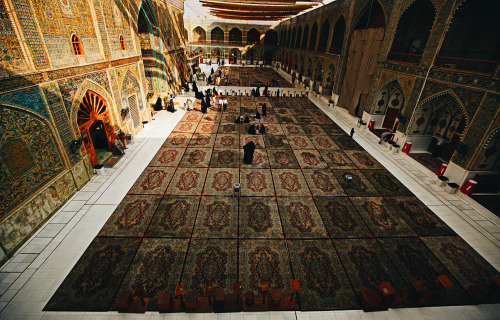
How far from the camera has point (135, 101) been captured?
37.9ft

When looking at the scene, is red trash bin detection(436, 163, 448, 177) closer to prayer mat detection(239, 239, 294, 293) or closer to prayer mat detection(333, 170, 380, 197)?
prayer mat detection(333, 170, 380, 197)

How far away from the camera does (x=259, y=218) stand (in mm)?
6633

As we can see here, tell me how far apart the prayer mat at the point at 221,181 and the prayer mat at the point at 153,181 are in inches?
57.0

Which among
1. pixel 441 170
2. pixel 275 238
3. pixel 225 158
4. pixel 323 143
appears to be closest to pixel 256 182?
pixel 225 158

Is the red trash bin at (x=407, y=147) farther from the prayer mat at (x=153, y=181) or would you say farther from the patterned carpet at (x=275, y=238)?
the prayer mat at (x=153, y=181)

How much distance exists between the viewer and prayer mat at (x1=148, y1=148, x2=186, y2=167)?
30.0ft

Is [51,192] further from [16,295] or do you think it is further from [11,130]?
[16,295]

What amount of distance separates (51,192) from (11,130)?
1.96 metres

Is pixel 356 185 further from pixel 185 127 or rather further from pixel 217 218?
pixel 185 127

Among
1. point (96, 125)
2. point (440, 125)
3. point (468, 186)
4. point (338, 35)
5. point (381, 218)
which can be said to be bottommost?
point (381, 218)

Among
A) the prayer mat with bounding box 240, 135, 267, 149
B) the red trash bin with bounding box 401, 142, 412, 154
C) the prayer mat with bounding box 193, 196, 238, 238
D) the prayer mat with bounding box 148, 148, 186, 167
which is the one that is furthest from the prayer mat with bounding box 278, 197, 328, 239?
the red trash bin with bounding box 401, 142, 412, 154

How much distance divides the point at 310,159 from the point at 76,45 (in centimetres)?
935

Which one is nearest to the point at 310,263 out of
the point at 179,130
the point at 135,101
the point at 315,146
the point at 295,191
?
the point at 295,191

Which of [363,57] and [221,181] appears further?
[363,57]
